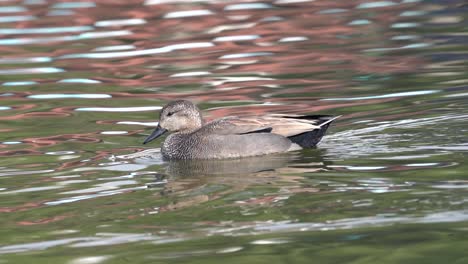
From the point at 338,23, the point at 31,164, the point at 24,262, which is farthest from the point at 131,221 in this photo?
the point at 338,23

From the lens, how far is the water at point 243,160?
24.2 ft

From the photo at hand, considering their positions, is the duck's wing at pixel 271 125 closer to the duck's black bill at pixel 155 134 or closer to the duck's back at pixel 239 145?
the duck's back at pixel 239 145

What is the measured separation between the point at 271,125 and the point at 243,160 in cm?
39

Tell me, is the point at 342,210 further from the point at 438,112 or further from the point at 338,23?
the point at 338,23

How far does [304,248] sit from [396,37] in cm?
1161

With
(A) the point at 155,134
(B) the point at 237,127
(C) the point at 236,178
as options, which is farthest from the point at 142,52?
(C) the point at 236,178

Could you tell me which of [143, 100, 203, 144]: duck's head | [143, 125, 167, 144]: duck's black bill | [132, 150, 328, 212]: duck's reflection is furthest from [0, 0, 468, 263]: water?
[143, 100, 203, 144]: duck's head

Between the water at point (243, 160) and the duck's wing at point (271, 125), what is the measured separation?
0.80ft

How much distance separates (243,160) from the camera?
34.2 feet

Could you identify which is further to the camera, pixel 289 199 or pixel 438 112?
pixel 438 112

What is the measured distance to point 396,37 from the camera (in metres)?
18.3

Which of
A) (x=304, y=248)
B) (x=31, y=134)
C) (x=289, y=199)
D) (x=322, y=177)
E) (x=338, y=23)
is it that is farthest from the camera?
(x=338, y=23)

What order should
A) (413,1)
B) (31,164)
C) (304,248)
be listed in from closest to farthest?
(304,248)
(31,164)
(413,1)

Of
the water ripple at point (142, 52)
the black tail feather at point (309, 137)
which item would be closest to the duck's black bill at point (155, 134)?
the black tail feather at point (309, 137)
